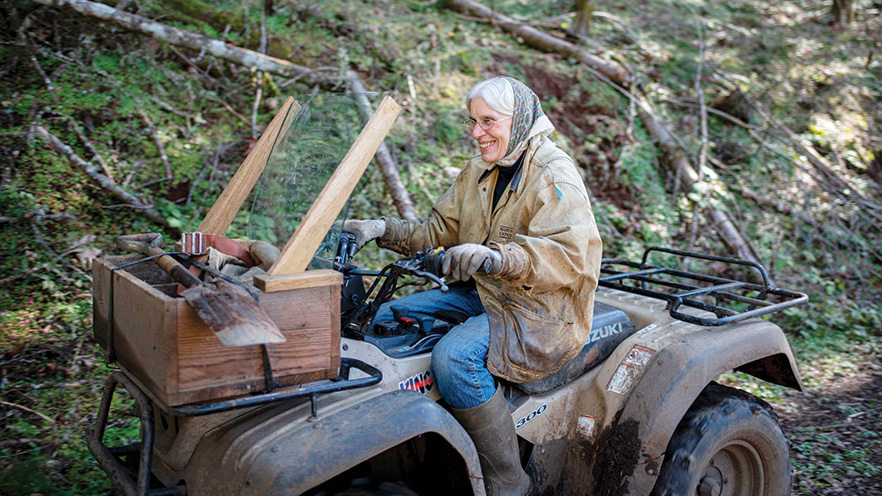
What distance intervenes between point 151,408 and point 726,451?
2587 mm

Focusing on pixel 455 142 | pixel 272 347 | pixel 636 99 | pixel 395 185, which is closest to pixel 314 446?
pixel 272 347

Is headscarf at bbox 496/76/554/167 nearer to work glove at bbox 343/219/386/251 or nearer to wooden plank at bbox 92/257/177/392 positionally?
work glove at bbox 343/219/386/251

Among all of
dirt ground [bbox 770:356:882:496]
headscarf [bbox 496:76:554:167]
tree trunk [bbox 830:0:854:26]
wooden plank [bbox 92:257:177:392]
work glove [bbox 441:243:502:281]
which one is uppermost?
tree trunk [bbox 830:0:854:26]

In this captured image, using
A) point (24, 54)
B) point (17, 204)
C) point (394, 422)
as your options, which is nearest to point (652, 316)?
point (394, 422)

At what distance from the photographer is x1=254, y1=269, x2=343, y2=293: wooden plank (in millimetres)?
2002

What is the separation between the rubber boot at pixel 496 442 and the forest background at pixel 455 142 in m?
2.10

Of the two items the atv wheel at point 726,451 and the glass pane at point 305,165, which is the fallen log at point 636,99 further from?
the glass pane at point 305,165

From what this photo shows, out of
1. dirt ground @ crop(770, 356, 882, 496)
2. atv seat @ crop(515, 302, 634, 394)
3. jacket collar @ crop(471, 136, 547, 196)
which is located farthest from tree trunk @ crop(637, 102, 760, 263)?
jacket collar @ crop(471, 136, 547, 196)

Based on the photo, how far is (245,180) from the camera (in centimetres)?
284

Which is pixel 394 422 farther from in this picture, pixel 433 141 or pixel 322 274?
pixel 433 141

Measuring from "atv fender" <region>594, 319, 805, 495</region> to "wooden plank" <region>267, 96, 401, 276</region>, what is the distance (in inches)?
62.0

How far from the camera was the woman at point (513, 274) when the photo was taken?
8.27 feet

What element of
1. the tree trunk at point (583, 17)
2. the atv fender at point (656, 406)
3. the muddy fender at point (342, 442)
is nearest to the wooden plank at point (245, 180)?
the muddy fender at point (342, 442)

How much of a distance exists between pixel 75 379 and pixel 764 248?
21.5ft
